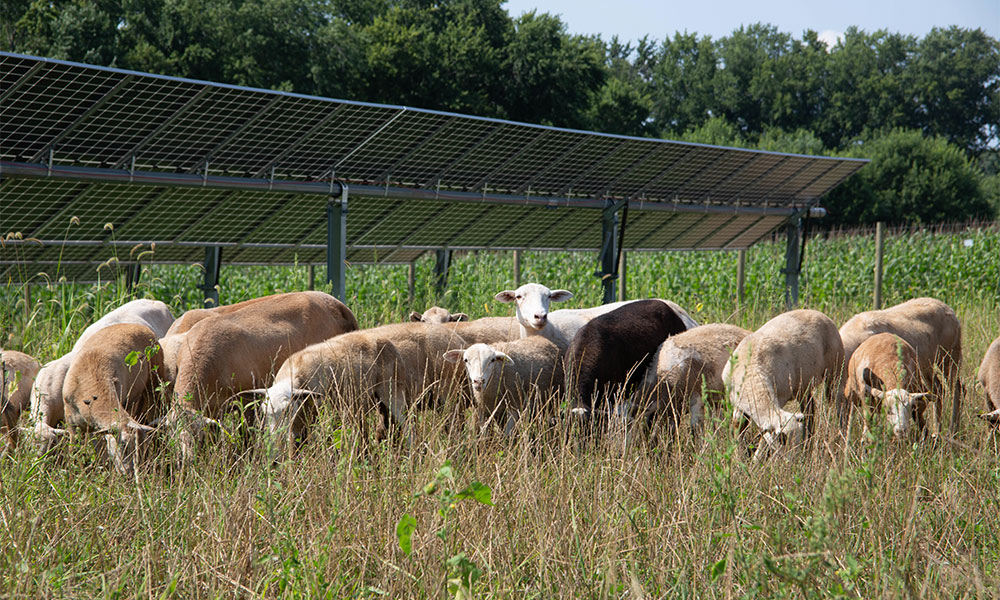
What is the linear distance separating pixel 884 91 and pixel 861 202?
2017 centimetres

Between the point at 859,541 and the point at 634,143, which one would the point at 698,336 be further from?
the point at 634,143

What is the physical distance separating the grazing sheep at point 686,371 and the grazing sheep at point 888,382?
97 cm

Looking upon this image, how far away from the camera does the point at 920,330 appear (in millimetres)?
8219

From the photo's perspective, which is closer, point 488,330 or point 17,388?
point 17,388

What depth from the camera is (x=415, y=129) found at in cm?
1102

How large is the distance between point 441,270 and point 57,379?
875 cm

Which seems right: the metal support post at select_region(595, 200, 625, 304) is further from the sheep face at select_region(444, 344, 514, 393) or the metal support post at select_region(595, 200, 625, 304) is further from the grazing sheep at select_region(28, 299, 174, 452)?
the sheep face at select_region(444, 344, 514, 393)

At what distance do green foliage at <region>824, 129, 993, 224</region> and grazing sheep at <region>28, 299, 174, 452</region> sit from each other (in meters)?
59.8

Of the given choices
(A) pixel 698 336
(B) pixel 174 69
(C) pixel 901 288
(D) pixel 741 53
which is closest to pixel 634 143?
(A) pixel 698 336

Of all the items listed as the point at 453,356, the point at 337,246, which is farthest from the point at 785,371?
the point at 337,246

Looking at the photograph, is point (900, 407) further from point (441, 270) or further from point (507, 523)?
point (441, 270)

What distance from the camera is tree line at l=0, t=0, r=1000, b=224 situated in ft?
125

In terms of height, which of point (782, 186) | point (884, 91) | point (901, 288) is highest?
point (884, 91)

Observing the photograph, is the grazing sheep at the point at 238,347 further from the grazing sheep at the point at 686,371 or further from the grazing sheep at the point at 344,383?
the grazing sheep at the point at 686,371
